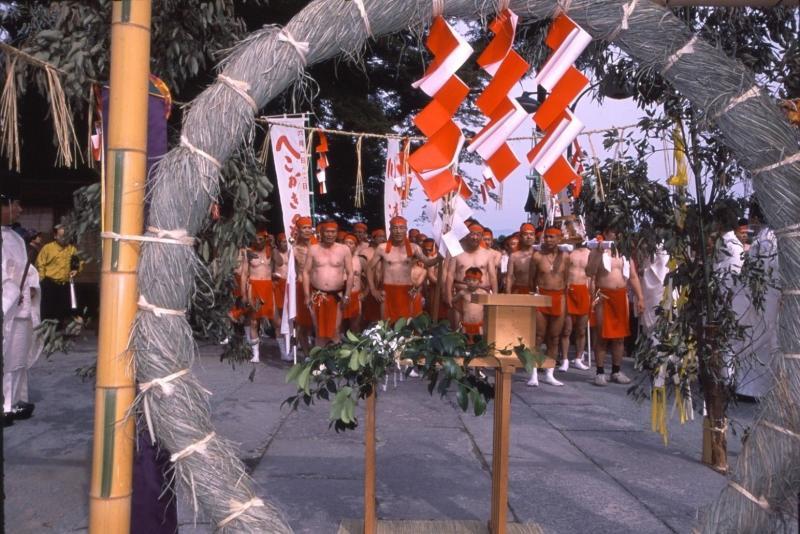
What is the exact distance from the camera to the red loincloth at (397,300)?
378 inches

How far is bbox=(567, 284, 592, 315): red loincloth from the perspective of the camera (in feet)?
30.6

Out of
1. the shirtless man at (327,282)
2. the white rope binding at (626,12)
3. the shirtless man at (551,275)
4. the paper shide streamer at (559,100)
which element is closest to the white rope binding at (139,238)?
the paper shide streamer at (559,100)

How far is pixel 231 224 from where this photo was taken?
11.3 feet

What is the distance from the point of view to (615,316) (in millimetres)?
8688

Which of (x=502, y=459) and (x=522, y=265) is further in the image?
(x=522, y=265)

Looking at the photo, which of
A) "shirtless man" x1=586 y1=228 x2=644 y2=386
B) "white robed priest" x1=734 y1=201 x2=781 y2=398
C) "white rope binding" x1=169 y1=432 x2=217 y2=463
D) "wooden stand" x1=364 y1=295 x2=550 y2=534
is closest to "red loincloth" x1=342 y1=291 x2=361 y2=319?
"shirtless man" x1=586 y1=228 x2=644 y2=386

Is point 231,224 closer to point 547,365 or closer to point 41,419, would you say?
point 547,365

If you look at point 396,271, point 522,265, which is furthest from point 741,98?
point 396,271

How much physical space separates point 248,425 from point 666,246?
369cm

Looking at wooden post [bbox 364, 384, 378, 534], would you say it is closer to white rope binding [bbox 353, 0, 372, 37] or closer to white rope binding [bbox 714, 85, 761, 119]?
white rope binding [bbox 353, 0, 372, 37]

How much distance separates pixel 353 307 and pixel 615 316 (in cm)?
346

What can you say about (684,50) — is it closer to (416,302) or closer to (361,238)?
(416,302)

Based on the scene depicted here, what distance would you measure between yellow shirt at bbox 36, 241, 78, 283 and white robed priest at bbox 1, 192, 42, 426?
14.3 ft

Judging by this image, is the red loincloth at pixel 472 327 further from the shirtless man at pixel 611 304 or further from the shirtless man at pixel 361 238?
the shirtless man at pixel 361 238
